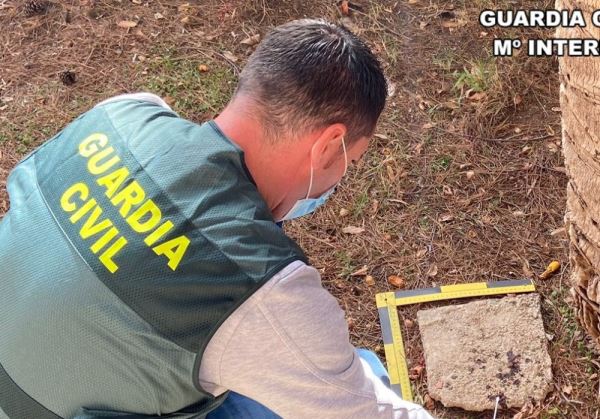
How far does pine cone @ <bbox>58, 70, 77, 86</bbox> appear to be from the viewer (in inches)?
155

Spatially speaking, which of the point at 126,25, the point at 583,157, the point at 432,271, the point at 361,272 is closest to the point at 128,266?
the point at 583,157

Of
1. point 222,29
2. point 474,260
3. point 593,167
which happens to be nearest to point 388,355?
point 474,260

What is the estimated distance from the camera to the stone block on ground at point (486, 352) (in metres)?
2.66

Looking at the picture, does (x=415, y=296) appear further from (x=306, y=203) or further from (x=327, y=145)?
(x=327, y=145)

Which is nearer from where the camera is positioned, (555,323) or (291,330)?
(291,330)

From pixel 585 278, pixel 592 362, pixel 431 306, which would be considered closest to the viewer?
pixel 585 278

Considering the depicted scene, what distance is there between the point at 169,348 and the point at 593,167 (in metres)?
1.28

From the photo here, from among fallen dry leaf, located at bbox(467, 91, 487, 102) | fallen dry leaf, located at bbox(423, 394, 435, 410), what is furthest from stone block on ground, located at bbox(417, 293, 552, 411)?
fallen dry leaf, located at bbox(467, 91, 487, 102)

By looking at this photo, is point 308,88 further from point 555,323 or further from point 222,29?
point 222,29

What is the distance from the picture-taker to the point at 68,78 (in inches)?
155

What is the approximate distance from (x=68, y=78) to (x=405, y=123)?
6.24 ft

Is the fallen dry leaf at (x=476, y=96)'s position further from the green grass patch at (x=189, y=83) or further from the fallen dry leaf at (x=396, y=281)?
the green grass patch at (x=189, y=83)

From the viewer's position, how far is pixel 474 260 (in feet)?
10.1

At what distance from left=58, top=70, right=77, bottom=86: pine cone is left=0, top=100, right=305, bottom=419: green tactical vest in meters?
2.43
